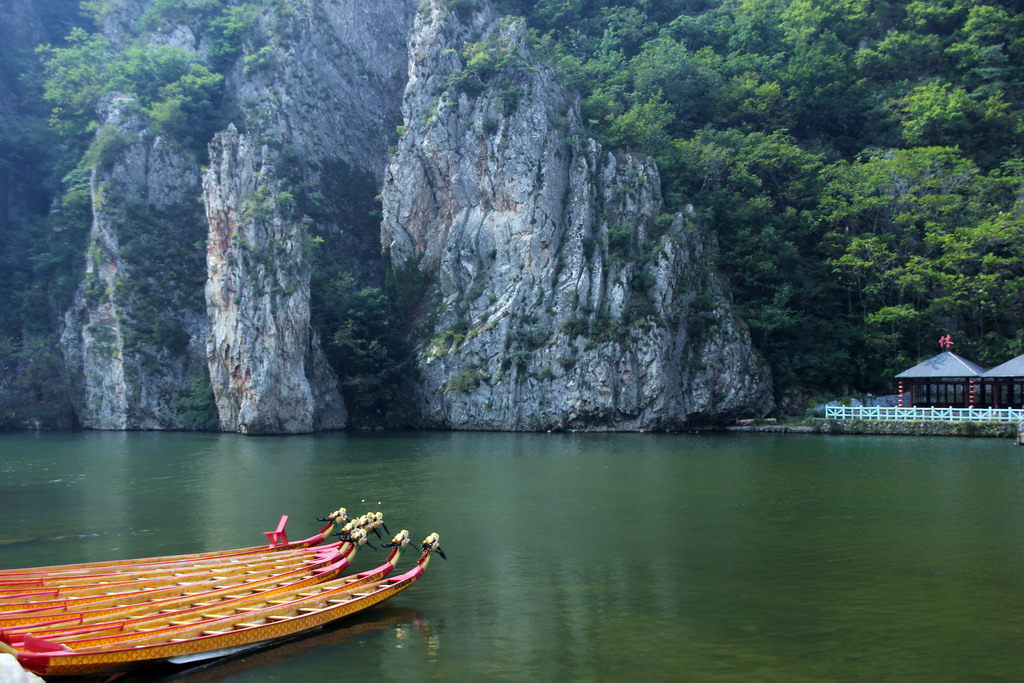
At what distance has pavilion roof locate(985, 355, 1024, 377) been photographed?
1772 inches

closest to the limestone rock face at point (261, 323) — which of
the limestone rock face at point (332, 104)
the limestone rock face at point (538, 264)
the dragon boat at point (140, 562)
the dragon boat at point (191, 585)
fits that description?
the limestone rock face at point (332, 104)

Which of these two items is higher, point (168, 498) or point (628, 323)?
point (628, 323)

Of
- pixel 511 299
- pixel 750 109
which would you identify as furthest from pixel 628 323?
pixel 750 109

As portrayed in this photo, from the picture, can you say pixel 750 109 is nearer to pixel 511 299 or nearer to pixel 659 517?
pixel 511 299

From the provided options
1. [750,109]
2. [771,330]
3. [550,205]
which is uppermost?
[750,109]

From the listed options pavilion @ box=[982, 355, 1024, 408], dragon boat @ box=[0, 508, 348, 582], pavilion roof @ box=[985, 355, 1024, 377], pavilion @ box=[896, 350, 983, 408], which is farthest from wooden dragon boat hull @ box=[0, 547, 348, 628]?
pavilion @ box=[982, 355, 1024, 408]

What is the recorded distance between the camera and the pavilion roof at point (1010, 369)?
148 feet

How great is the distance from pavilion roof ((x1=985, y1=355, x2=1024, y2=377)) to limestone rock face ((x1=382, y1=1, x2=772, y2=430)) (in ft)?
42.6

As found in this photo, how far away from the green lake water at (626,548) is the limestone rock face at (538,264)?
14594 millimetres

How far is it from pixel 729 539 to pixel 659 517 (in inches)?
118

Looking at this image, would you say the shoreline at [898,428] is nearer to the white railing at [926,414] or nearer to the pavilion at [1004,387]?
the white railing at [926,414]

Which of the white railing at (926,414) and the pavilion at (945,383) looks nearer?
the white railing at (926,414)

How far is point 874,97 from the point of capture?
65.0m

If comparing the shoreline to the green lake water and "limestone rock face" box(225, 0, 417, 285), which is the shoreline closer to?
the green lake water
